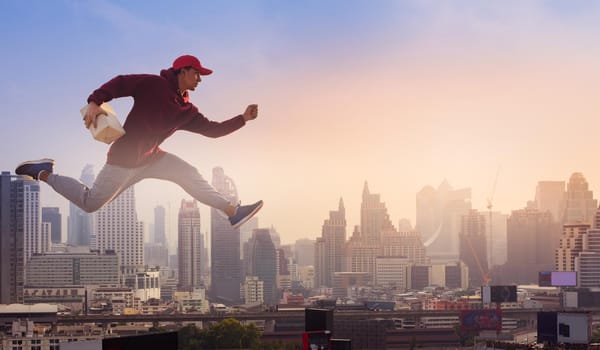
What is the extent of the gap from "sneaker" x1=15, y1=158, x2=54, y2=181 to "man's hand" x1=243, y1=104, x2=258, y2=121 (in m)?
3.16

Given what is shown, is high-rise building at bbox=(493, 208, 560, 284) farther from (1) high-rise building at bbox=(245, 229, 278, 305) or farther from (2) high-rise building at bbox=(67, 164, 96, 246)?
(2) high-rise building at bbox=(67, 164, 96, 246)

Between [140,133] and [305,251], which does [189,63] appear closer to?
[140,133]

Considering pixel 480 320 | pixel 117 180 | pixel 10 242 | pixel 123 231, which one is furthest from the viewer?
pixel 123 231

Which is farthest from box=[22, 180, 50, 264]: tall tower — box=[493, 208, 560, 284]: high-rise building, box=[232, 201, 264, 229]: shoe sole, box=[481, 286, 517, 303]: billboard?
box=[232, 201, 264, 229]: shoe sole

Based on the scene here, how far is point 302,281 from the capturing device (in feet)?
511

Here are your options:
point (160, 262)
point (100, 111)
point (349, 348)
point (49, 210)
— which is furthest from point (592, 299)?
point (160, 262)

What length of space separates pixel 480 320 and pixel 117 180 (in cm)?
3344

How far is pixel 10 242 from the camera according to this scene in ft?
249

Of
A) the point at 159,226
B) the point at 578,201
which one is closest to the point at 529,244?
the point at 578,201

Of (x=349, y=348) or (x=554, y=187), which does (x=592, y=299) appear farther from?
(x=554, y=187)

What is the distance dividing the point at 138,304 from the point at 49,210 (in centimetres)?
3627

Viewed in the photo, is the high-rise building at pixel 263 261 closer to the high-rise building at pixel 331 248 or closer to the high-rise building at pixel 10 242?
the high-rise building at pixel 331 248

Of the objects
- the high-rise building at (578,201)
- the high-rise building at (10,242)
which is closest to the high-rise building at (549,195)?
the high-rise building at (578,201)

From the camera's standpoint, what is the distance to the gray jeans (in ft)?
56.2
